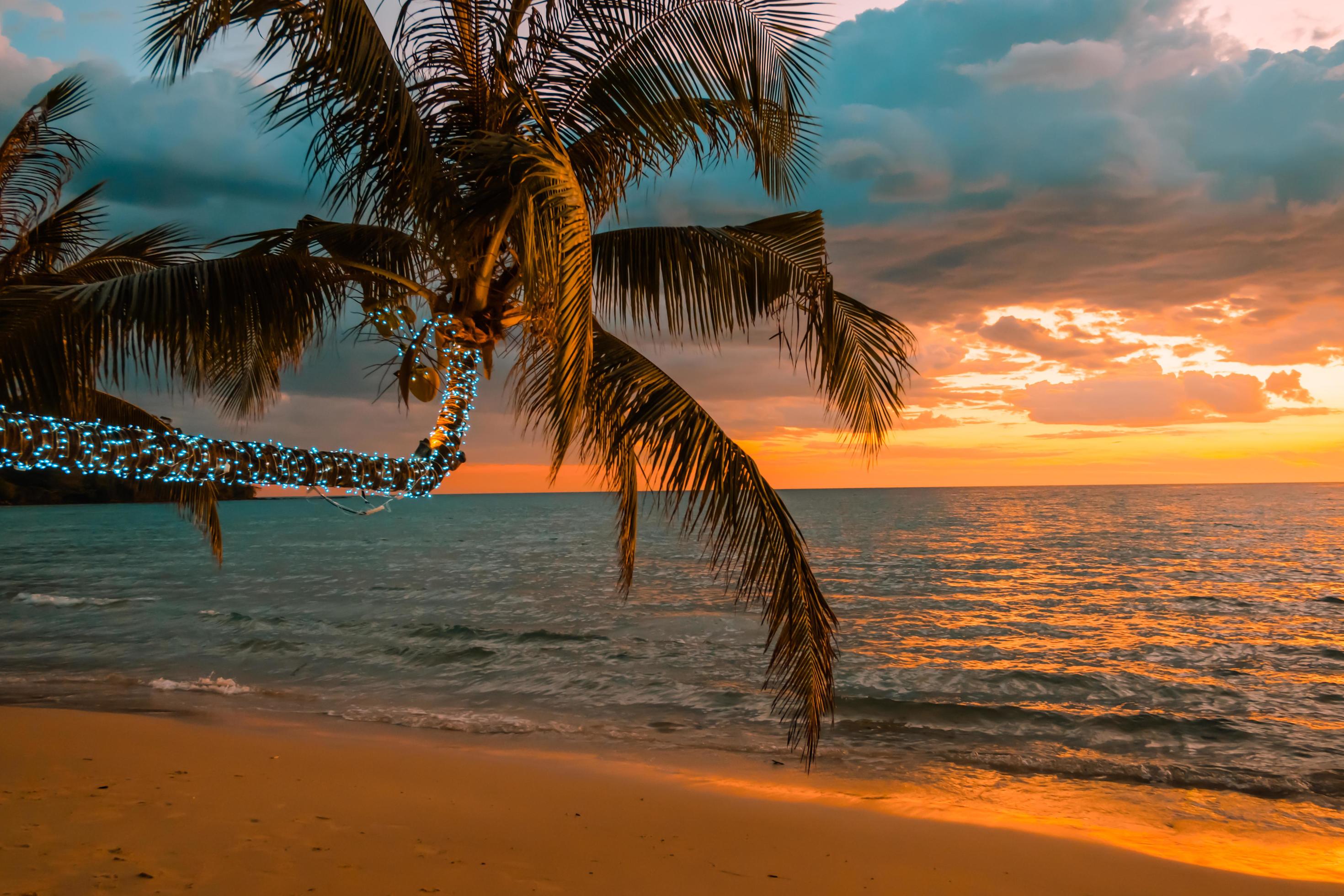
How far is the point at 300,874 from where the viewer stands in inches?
169

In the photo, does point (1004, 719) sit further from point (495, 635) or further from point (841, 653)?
point (495, 635)

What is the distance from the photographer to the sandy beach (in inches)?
172

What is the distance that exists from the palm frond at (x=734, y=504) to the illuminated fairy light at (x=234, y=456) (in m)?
0.89

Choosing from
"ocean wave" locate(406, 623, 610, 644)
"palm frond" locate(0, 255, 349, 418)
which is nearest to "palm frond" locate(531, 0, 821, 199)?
"palm frond" locate(0, 255, 349, 418)

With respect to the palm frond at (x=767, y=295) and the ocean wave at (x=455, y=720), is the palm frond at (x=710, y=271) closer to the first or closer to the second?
the palm frond at (x=767, y=295)

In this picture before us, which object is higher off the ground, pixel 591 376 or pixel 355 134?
pixel 355 134

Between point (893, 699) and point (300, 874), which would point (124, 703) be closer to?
point (300, 874)

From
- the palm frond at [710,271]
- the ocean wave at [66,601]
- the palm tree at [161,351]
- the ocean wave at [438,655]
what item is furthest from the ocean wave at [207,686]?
the ocean wave at [66,601]

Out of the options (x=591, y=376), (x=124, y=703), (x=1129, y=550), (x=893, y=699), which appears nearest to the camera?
(x=591, y=376)

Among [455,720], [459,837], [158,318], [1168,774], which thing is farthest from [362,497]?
[1168,774]

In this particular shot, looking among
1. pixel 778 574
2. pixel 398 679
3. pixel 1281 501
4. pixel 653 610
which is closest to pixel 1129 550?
pixel 653 610

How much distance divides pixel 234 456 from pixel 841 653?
11932mm

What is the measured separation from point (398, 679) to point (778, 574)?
31.7 feet

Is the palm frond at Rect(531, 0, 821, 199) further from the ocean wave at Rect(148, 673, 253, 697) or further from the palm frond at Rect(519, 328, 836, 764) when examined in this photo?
the ocean wave at Rect(148, 673, 253, 697)
